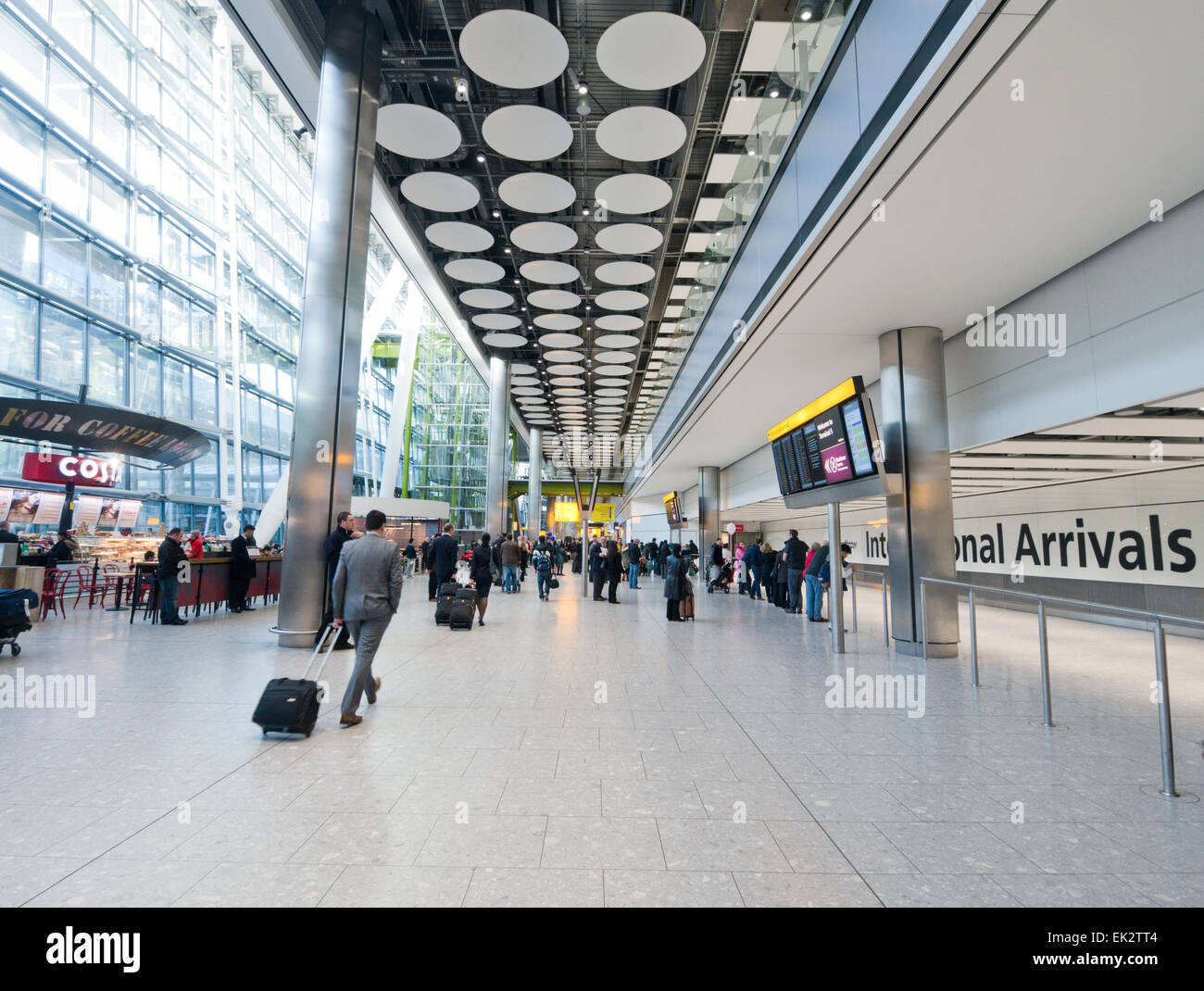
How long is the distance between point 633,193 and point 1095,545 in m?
12.3

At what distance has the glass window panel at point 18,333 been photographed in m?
14.0

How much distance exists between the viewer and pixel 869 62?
18.9 feet

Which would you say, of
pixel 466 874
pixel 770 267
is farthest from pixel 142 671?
pixel 770 267

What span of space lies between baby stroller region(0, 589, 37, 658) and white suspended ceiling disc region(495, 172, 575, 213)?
1100cm

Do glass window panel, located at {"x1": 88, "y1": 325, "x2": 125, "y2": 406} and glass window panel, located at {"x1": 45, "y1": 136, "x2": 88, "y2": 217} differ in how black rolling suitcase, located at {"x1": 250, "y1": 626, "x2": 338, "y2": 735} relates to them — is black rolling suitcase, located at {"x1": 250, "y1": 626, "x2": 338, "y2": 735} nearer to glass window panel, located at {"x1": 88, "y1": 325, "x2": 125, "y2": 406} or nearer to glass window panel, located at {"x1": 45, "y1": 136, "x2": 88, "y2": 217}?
glass window panel, located at {"x1": 88, "y1": 325, "x2": 125, "y2": 406}

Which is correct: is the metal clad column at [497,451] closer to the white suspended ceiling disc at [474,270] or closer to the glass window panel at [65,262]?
the white suspended ceiling disc at [474,270]

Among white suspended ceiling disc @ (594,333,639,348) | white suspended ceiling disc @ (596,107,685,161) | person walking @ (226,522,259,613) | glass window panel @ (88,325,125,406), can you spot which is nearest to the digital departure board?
white suspended ceiling disc @ (596,107,685,161)

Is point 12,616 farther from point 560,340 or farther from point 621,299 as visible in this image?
point 560,340

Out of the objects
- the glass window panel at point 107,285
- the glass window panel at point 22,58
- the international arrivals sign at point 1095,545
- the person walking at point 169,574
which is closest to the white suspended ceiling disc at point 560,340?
the glass window panel at point 107,285

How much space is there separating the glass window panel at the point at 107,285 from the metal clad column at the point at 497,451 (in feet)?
45.2

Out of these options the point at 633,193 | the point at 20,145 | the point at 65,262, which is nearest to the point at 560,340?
the point at 633,193

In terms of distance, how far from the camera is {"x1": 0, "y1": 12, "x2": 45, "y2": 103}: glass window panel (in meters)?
13.8

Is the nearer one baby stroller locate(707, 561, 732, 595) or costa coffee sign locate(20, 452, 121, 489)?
costa coffee sign locate(20, 452, 121, 489)
